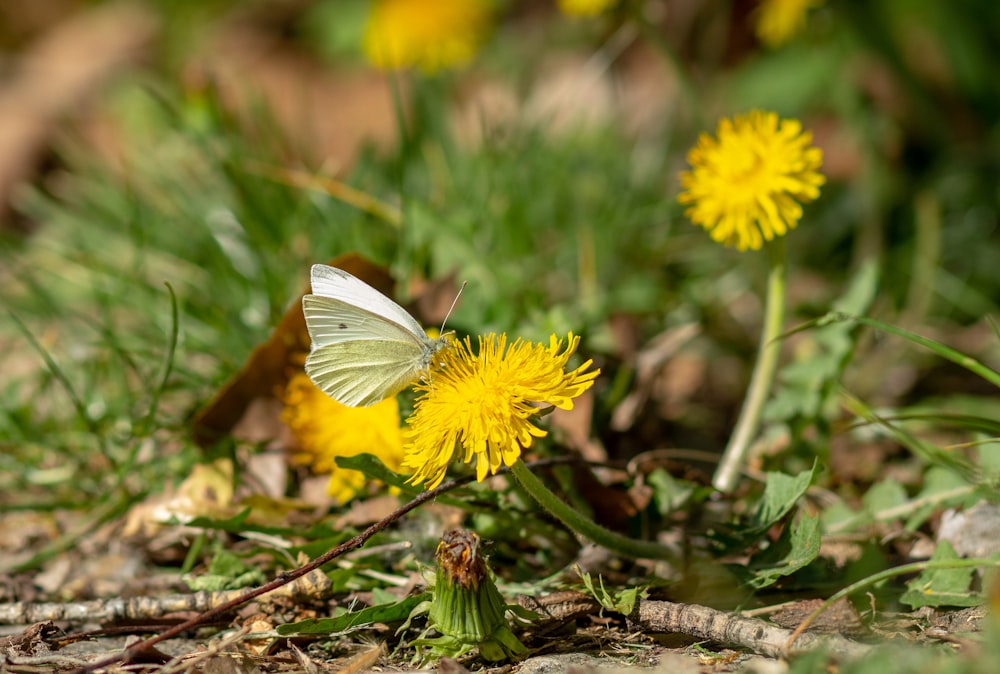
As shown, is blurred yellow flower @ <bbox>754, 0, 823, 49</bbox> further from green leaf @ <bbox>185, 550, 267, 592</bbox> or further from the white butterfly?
green leaf @ <bbox>185, 550, 267, 592</bbox>

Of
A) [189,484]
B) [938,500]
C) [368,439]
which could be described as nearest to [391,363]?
[368,439]

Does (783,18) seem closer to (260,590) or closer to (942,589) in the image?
(942,589)

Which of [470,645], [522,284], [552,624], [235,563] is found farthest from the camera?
[522,284]

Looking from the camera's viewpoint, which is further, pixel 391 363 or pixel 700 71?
pixel 700 71

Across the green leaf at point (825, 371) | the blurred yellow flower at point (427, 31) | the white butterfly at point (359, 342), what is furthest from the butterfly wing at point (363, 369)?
the blurred yellow flower at point (427, 31)

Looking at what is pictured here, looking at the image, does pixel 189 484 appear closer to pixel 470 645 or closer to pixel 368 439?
pixel 368 439

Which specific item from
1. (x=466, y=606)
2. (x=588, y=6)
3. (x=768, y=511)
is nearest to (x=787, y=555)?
(x=768, y=511)

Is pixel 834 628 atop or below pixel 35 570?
below
